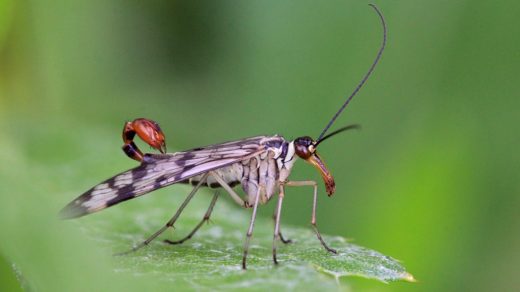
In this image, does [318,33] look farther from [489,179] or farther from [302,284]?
[302,284]

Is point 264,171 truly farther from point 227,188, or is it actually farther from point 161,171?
point 161,171

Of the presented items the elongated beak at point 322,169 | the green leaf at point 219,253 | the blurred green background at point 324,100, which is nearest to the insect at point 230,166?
the elongated beak at point 322,169

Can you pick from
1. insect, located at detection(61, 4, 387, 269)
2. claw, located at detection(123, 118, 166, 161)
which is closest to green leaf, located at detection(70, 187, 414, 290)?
insect, located at detection(61, 4, 387, 269)

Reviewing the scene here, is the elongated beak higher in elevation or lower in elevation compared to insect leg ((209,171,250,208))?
higher

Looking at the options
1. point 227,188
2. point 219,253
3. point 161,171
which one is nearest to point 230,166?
point 227,188

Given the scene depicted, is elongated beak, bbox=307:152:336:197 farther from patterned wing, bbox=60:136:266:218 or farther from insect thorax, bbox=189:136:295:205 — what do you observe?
patterned wing, bbox=60:136:266:218

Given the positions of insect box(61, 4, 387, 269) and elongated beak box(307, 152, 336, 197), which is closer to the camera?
insect box(61, 4, 387, 269)

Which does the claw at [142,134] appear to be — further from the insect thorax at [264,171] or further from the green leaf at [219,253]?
the green leaf at [219,253]
